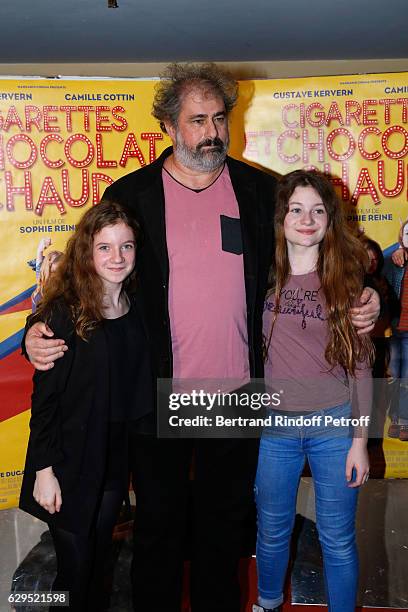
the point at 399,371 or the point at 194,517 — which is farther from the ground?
the point at 399,371

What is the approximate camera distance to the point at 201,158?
1827 millimetres

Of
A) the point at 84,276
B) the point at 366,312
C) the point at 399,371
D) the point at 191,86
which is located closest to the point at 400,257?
the point at 399,371

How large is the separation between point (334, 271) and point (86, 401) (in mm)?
784

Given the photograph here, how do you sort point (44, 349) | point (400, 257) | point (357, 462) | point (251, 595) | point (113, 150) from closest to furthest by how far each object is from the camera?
point (44, 349)
point (357, 462)
point (251, 595)
point (113, 150)
point (400, 257)

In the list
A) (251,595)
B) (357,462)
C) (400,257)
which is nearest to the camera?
(357,462)

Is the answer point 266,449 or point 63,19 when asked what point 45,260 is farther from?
point 266,449

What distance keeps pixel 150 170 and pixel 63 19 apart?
936 millimetres

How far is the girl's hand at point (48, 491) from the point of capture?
163 cm

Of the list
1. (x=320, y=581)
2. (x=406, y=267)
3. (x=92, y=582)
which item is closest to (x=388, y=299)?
(x=406, y=267)

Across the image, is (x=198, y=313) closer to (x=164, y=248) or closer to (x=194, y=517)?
(x=164, y=248)

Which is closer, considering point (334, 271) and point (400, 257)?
point (334, 271)

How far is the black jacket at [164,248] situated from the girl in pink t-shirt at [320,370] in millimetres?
57

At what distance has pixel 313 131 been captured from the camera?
2760 mm

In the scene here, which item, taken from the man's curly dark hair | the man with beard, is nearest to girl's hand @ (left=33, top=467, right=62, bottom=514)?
the man with beard
